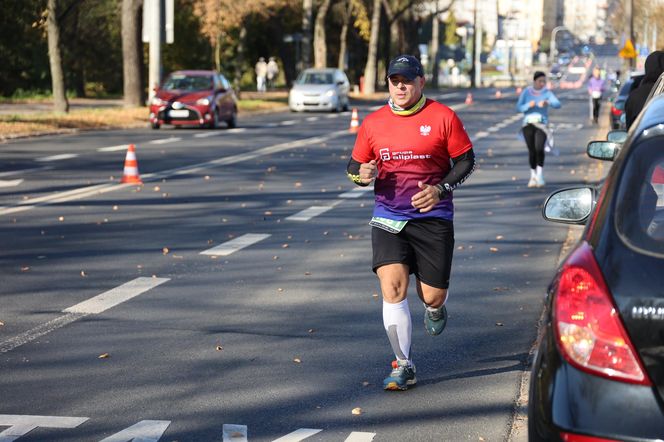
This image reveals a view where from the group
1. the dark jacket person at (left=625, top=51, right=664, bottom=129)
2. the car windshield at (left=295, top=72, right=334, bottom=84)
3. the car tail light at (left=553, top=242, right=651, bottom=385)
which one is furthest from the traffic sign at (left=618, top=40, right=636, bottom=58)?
the car tail light at (left=553, top=242, right=651, bottom=385)

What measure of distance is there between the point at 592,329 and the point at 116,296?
255 inches

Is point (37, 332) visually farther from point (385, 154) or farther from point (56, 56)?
point (56, 56)

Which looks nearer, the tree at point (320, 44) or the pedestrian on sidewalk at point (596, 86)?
the pedestrian on sidewalk at point (596, 86)

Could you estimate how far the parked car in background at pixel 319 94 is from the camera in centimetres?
4928

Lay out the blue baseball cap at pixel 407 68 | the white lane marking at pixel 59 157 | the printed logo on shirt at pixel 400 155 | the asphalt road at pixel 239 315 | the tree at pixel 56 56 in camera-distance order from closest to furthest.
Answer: the asphalt road at pixel 239 315
the blue baseball cap at pixel 407 68
the printed logo on shirt at pixel 400 155
the white lane marking at pixel 59 157
the tree at pixel 56 56

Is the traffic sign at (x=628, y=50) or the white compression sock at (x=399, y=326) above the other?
the traffic sign at (x=628, y=50)

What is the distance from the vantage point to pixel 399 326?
7047 millimetres

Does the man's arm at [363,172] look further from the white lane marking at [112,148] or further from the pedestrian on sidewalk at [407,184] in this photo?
the white lane marking at [112,148]

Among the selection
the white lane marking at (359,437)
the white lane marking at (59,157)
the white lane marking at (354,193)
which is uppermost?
the white lane marking at (359,437)

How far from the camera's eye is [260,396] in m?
6.83

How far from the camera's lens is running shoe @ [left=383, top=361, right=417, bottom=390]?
7.00 metres

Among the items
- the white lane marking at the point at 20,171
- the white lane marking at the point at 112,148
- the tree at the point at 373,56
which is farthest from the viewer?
the tree at the point at 373,56


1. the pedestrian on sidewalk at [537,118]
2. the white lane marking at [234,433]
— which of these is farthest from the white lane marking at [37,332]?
the pedestrian on sidewalk at [537,118]

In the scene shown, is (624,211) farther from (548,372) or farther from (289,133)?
(289,133)
